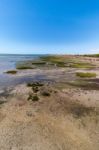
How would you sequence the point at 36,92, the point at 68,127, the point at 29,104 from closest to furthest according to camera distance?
the point at 68,127 < the point at 29,104 < the point at 36,92

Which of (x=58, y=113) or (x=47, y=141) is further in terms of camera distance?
(x=58, y=113)

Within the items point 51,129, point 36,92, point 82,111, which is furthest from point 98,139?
point 36,92

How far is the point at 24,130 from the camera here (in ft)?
24.2

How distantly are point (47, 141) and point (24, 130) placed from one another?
1.44 meters

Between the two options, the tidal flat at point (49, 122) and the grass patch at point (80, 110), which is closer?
the tidal flat at point (49, 122)

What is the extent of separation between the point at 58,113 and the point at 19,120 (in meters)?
2.52

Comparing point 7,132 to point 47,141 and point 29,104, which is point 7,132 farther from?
point 29,104

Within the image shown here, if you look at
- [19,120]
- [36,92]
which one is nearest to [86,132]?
[19,120]

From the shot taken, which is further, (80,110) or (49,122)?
(80,110)

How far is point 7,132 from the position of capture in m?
7.18

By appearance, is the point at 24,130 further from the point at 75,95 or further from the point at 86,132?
the point at 75,95

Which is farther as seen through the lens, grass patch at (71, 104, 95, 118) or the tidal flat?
grass patch at (71, 104, 95, 118)

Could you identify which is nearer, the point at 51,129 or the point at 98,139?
the point at 98,139

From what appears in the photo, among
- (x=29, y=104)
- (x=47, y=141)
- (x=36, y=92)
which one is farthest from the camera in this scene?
(x=36, y=92)
